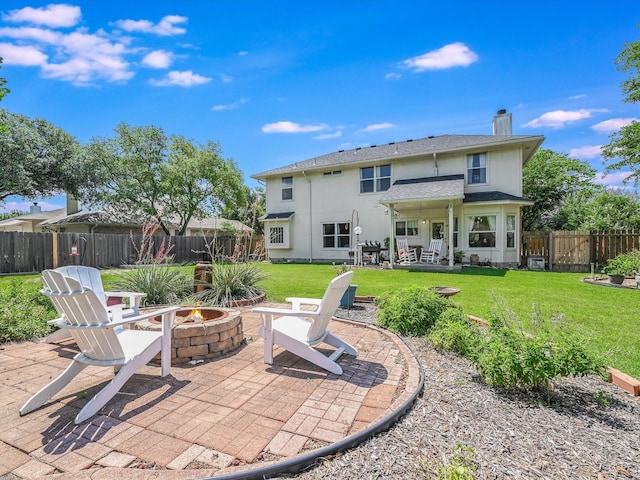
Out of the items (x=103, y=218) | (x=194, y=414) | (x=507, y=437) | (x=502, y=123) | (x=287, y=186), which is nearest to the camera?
(x=507, y=437)

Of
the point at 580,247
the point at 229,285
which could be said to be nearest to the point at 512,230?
the point at 580,247

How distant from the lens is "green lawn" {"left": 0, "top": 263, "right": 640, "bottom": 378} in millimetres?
3934

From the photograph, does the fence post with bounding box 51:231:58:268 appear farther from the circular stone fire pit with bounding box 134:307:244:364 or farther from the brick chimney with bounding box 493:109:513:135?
the brick chimney with bounding box 493:109:513:135

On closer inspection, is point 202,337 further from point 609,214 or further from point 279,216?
point 609,214

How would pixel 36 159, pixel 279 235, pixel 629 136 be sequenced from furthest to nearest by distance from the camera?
pixel 279 235 → pixel 36 159 → pixel 629 136

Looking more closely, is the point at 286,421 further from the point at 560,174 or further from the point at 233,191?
the point at 560,174

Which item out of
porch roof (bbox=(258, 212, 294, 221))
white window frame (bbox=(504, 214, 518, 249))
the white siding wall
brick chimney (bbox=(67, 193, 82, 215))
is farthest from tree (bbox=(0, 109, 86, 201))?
white window frame (bbox=(504, 214, 518, 249))

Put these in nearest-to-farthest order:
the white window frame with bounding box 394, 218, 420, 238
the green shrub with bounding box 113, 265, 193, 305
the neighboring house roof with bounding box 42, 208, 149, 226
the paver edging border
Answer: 1. the paver edging border
2. the green shrub with bounding box 113, 265, 193, 305
3. the white window frame with bounding box 394, 218, 420, 238
4. the neighboring house roof with bounding box 42, 208, 149, 226

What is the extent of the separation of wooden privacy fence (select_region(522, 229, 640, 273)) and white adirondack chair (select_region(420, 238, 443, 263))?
148 inches

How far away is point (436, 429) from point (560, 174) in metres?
25.9

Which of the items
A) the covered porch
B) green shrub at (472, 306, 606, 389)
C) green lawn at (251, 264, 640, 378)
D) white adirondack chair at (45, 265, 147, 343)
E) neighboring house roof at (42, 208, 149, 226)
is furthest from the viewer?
neighboring house roof at (42, 208, 149, 226)

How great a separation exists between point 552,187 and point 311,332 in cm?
2488

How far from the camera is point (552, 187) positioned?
22.0m

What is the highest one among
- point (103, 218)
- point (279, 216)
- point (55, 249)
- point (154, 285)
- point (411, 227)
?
point (103, 218)
